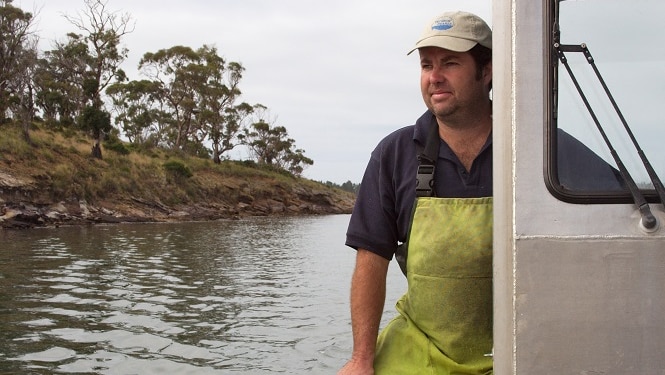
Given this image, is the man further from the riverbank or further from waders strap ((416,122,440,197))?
the riverbank

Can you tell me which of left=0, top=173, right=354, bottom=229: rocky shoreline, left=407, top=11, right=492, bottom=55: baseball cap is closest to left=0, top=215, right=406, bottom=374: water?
left=407, top=11, right=492, bottom=55: baseball cap

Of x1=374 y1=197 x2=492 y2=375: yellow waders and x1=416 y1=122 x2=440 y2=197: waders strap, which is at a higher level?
x1=416 y1=122 x2=440 y2=197: waders strap

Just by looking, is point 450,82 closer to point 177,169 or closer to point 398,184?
point 398,184

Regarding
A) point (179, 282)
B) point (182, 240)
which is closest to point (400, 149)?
point (179, 282)

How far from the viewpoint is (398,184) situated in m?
2.84

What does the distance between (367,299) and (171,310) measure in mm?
8943

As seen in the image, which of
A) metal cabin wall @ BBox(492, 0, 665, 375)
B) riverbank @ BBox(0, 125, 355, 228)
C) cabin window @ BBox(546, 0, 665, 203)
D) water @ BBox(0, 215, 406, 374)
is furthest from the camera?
riverbank @ BBox(0, 125, 355, 228)

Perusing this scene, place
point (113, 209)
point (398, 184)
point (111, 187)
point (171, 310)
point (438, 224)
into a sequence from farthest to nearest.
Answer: point (111, 187)
point (113, 209)
point (171, 310)
point (398, 184)
point (438, 224)

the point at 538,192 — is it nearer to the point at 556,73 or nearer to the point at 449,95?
the point at 556,73

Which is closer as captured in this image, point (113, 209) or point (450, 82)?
point (450, 82)

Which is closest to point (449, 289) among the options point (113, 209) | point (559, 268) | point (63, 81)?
point (559, 268)

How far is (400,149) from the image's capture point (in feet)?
9.45

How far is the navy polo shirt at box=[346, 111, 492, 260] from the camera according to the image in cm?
271

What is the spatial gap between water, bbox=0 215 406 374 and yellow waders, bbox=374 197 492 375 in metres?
5.13
